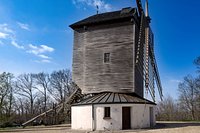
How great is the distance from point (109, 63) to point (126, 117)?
5.07 metres

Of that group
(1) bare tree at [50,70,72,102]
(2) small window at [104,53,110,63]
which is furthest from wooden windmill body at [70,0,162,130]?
(1) bare tree at [50,70,72,102]

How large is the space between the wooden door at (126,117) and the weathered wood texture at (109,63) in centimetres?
190

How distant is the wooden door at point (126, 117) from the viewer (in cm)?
1981

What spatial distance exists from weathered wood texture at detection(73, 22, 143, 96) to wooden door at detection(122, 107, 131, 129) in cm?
190

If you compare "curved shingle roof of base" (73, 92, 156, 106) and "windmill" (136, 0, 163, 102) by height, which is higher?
"windmill" (136, 0, 163, 102)

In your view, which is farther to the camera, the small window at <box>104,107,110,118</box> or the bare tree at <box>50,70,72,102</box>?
the bare tree at <box>50,70,72,102</box>

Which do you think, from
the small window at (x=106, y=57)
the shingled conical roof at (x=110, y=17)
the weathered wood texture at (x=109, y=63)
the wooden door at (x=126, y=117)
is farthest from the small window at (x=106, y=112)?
the shingled conical roof at (x=110, y=17)

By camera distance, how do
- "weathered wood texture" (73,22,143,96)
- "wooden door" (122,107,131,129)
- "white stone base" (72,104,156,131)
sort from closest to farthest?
Result: "white stone base" (72,104,156,131), "wooden door" (122,107,131,129), "weathered wood texture" (73,22,143,96)

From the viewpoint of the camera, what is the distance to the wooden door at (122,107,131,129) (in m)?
19.8

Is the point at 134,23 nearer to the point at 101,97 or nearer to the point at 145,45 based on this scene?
the point at 145,45

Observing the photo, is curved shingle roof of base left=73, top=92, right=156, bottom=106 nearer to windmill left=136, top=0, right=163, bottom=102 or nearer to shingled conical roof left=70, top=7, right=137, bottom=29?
windmill left=136, top=0, right=163, bottom=102

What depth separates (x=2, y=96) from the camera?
2977 centimetres

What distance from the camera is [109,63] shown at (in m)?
22.5

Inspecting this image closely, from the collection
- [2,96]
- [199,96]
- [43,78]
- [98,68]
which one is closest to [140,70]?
[98,68]
